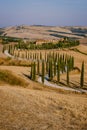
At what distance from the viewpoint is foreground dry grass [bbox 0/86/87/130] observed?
80.2 ft

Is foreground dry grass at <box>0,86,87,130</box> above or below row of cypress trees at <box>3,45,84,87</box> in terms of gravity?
above

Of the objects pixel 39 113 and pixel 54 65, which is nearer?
pixel 39 113

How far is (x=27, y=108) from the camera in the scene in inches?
1169

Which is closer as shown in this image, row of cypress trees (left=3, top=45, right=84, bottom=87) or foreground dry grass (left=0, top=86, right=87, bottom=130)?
foreground dry grass (left=0, top=86, right=87, bottom=130)

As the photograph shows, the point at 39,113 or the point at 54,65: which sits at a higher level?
the point at 39,113

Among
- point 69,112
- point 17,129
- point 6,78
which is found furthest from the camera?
point 6,78

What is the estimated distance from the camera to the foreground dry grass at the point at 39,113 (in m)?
24.5

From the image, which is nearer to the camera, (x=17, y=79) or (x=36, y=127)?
(x=36, y=127)

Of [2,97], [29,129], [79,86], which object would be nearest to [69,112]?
[29,129]

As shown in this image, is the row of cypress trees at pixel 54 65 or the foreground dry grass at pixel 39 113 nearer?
the foreground dry grass at pixel 39 113

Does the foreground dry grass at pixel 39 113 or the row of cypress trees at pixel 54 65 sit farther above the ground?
the foreground dry grass at pixel 39 113

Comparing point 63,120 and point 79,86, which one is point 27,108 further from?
point 79,86

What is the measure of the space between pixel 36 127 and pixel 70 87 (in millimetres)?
44150

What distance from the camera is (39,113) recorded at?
28.1m
